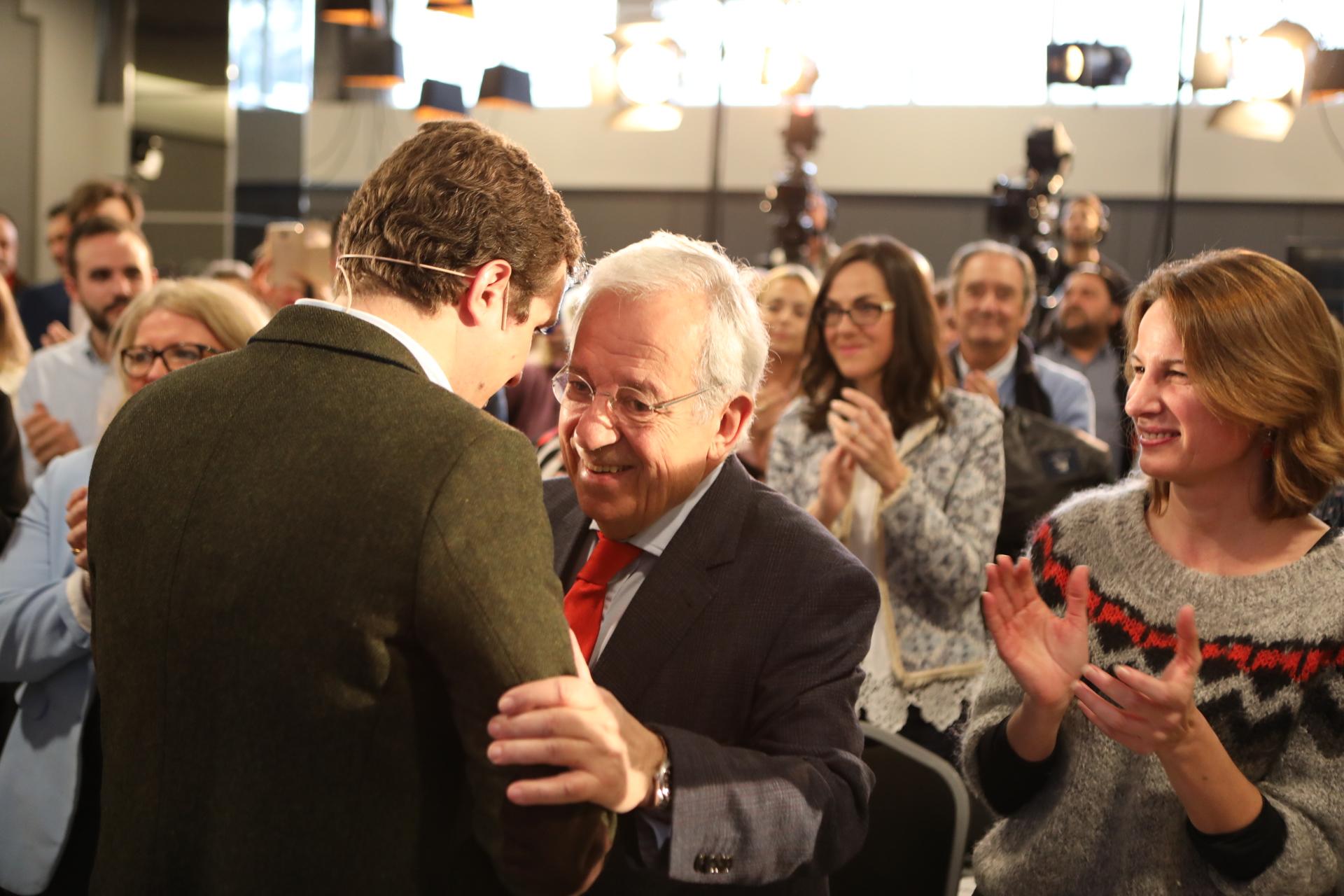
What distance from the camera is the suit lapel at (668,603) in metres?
1.42

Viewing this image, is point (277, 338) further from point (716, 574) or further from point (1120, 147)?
point (1120, 147)

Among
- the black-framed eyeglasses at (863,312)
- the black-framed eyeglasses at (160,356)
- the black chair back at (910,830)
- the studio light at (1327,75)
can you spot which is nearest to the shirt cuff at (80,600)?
the black-framed eyeglasses at (160,356)

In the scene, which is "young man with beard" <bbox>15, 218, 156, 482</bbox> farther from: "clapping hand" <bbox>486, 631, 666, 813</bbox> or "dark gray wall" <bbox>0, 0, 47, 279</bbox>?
"dark gray wall" <bbox>0, 0, 47, 279</bbox>

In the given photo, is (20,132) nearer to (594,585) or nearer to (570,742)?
(594,585)

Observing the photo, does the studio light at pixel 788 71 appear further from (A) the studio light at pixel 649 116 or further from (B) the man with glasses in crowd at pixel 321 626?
(B) the man with glasses in crowd at pixel 321 626

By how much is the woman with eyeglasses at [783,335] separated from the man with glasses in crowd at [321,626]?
7.68 ft

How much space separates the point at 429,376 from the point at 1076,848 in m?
1.08

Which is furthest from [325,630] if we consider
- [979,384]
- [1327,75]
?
[1327,75]

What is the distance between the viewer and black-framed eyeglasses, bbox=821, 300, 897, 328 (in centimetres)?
286

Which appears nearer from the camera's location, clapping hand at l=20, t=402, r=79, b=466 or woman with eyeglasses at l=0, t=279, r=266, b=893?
woman with eyeglasses at l=0, t=279, r=266, b=893

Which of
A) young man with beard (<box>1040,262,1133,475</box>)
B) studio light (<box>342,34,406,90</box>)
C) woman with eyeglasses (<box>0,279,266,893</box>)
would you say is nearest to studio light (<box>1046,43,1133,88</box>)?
young man with beard (<box>1040,262,1133,475</box>)

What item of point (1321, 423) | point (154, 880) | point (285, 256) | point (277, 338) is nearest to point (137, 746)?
point (154, 880)

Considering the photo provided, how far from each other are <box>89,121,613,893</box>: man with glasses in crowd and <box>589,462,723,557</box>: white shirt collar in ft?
1.36

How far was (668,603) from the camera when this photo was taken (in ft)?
4.73
